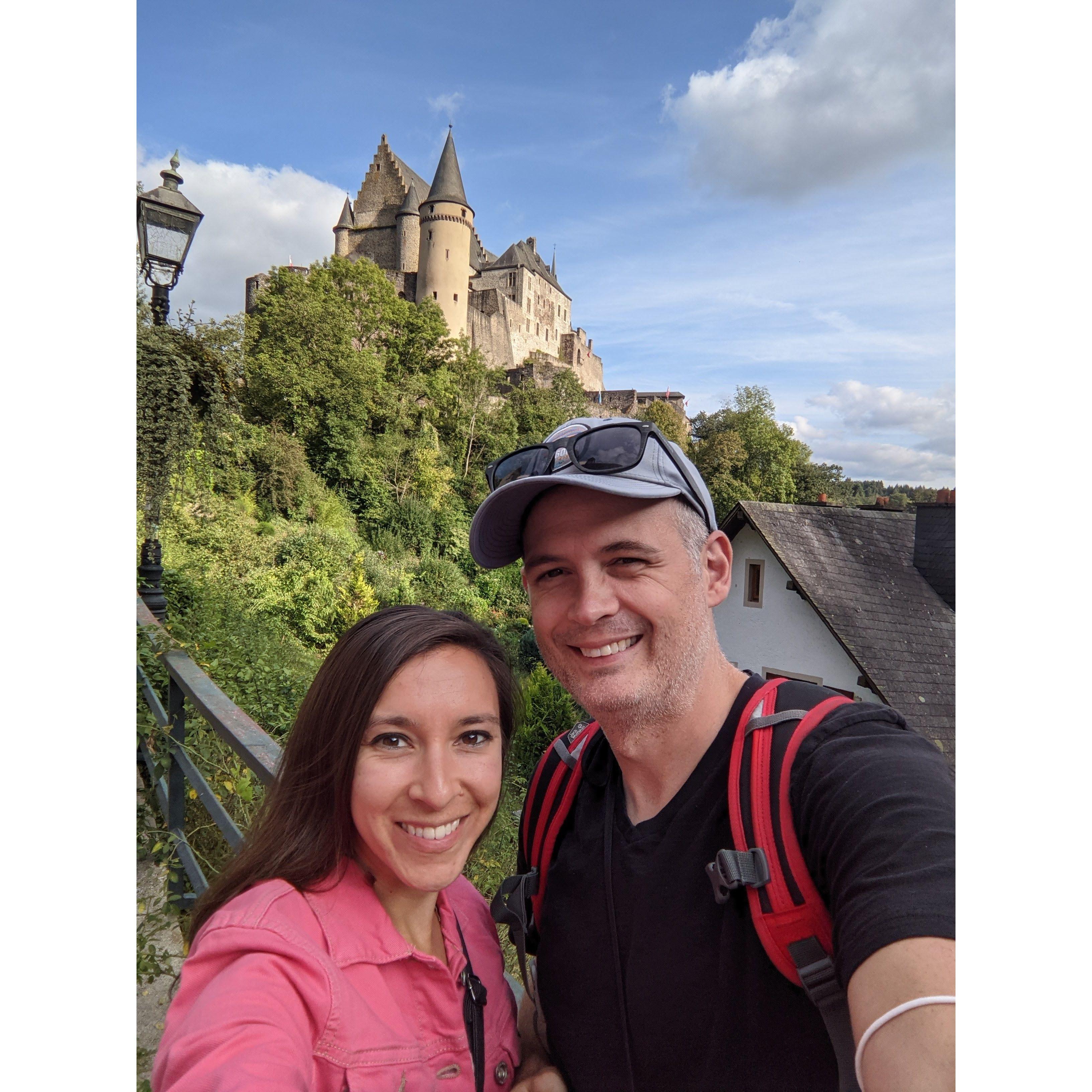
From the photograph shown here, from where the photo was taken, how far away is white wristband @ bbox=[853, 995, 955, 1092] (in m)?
0.44

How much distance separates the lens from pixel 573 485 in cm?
82

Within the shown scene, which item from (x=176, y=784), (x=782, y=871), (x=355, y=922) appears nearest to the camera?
(x=782, y=871)

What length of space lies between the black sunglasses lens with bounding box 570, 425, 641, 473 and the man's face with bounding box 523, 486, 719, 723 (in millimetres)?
36

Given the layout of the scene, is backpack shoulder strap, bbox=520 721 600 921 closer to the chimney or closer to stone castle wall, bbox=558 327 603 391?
the chimney

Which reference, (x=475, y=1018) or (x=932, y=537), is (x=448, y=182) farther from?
(x=475, y=1018)

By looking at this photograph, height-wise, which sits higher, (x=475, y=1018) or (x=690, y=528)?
(x=690, y=528)

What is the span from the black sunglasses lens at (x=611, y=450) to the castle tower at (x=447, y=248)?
89.4 feet

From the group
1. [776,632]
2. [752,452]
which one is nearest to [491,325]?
[752,452]

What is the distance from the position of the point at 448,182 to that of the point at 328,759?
31.0 meters

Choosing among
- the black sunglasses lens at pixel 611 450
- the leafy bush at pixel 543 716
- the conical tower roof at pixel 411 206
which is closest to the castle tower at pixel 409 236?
the conical tower roof at pixel 411 206

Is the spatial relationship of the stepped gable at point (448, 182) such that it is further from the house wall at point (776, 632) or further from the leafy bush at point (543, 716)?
the leafy bush at point (543, 716)
